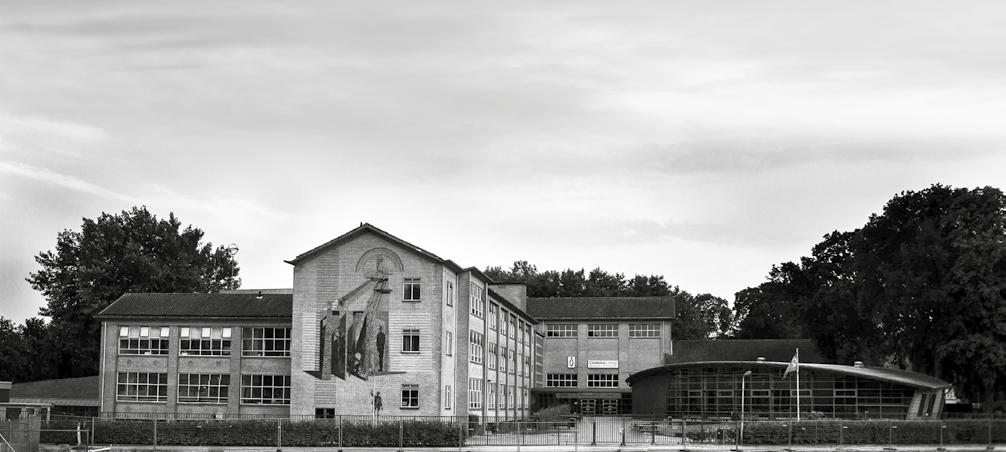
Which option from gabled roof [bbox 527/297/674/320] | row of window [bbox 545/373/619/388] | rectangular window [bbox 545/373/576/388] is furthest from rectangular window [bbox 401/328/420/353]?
rectangular window [bbox 545/373/576/388]

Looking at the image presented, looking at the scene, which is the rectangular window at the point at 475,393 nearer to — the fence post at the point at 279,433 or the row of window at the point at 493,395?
the row of window at the point at 493,395

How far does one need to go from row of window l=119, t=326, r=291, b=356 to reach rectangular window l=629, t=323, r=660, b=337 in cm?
4188

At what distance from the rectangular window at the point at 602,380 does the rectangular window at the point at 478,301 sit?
30964mm

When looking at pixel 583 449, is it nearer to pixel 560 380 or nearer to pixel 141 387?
pixel 141 387

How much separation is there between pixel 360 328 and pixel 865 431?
2868cm

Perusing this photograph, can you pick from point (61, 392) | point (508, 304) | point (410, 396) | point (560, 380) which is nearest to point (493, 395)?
point (508, 304)

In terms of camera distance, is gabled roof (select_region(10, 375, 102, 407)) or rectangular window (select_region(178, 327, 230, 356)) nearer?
rectangular window (select_region(178, 327, 230, 356))

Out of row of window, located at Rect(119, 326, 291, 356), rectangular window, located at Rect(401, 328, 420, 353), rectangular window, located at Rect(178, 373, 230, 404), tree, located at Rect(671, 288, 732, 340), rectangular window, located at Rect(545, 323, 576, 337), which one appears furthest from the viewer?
tree, located at Rect(671, 288, 732, 340)

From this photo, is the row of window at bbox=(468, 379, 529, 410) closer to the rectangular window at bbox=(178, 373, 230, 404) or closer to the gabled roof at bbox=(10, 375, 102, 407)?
the rectangular window at bbox=(178, 373, 230, 404)

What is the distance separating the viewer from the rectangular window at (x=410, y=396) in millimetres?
66250

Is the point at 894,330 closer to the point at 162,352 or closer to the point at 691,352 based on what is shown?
the point at 691,352

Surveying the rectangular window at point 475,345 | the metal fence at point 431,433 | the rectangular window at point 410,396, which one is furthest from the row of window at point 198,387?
the metal fence at point 431,433

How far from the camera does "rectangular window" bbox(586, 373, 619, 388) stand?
105 metres

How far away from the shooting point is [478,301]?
249 feet
